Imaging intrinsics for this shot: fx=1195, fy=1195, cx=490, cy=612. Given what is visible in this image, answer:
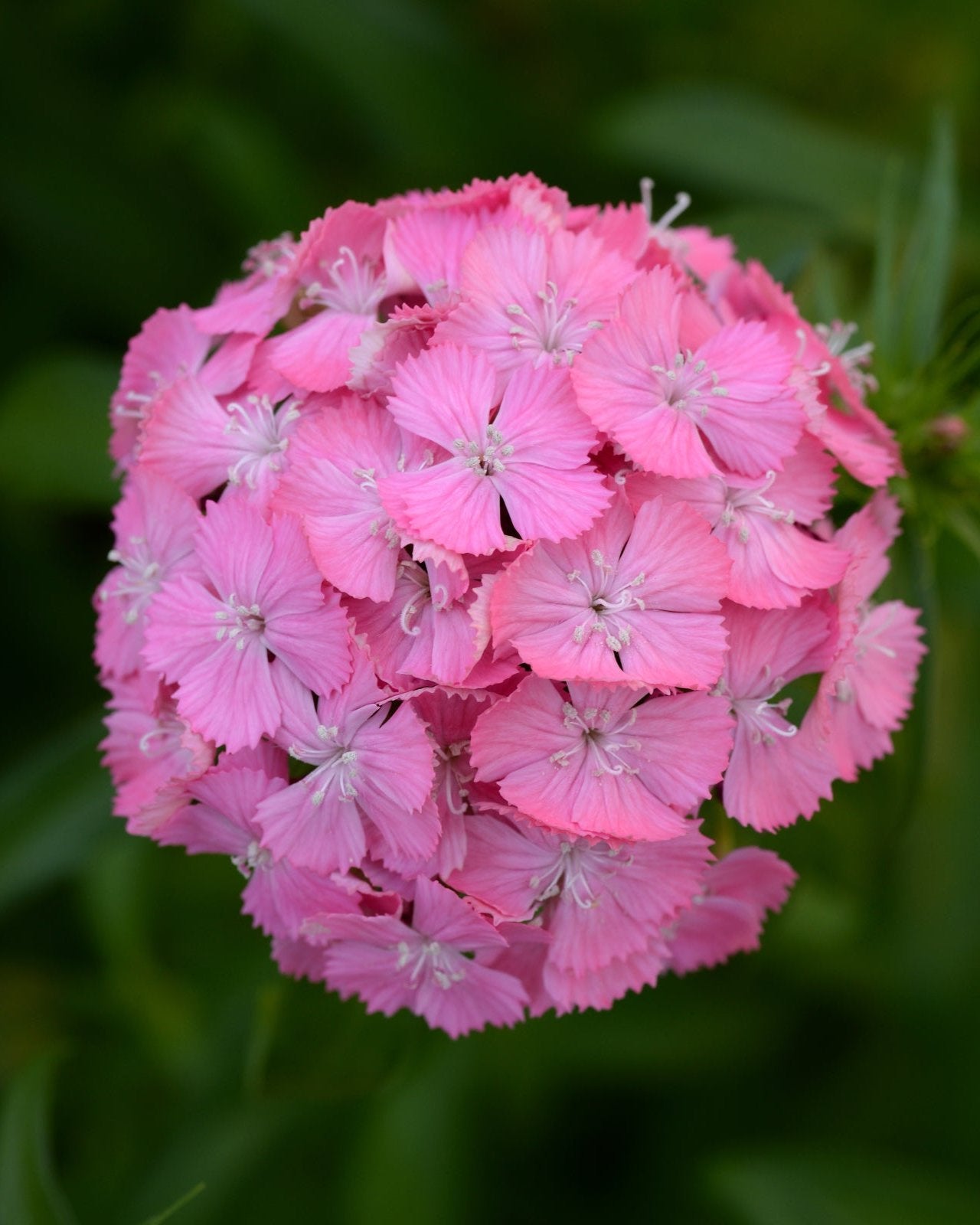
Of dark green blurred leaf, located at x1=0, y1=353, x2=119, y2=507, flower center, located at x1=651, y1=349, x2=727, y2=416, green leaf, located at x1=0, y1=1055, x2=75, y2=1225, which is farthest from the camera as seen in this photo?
dark green blurred leaf, located at x1=0, y1=353, x2=119, y2=507

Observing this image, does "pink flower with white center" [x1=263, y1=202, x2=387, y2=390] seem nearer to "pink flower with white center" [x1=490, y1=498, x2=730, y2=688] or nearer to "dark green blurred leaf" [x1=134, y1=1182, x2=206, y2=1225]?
"pink flower with white center" [x1=490, y1=498, x2=730, y2=688]

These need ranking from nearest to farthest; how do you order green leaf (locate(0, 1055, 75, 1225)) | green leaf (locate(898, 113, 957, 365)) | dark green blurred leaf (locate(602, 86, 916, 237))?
green leaf (locate(0, 1055, 75, 1225)) < green leaf (locate(898, 113, 957, 365)) < dark green blurred leaf (locate(602, 86, 916, 237))

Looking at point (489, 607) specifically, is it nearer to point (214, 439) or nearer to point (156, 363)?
point (214, 439)

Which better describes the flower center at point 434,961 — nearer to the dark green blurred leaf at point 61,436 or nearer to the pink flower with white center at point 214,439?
the pink flower with white center at point 214,439

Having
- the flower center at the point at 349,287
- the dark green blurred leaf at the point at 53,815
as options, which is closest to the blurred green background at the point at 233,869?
the dark green blurred leaf at the point at 53,815

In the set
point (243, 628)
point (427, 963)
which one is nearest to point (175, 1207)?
point (427, 963)

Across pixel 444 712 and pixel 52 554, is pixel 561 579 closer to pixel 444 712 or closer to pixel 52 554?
pixel 444 712

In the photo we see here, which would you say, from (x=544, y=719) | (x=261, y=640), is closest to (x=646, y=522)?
(x=544, y=719)

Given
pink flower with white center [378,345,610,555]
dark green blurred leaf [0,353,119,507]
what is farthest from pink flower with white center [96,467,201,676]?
dark green blurred leaf [0,353,119,507]
